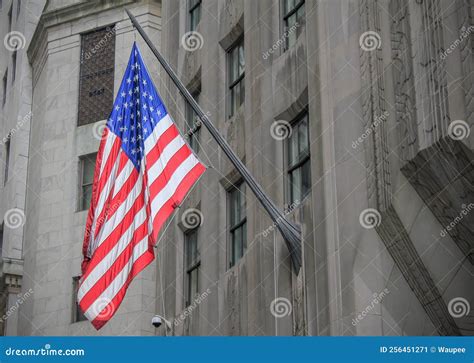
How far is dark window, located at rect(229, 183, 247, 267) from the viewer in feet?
85.8

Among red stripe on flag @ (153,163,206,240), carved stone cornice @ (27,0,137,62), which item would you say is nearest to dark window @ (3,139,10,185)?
carved stone cornice @ (27,0,137,62)

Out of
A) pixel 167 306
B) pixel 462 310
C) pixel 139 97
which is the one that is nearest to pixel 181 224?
pixel 167 306

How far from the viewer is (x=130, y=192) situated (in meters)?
20.8

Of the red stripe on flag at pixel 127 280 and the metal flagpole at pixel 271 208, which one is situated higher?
the metal flagpole at pixel 271 208

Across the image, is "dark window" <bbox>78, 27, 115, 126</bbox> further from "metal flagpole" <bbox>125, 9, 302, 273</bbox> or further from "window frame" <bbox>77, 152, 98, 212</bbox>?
"metal flagpole" <bbox>125, 9, 302, 273</bbox>

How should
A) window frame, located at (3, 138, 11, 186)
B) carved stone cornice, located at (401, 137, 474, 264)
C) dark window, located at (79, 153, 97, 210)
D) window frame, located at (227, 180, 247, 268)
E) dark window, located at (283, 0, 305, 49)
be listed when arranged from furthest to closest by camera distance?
window frame, located at (3, 138, 11, 186), dark window, located at (79, 153, 97, 210), window frame, located at (227, 180, 247, 268), dark window, located at (283, 0, 305, 49), carved stone cornice, located at (401, 137, 474, 264)

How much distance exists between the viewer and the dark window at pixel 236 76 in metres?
27.8

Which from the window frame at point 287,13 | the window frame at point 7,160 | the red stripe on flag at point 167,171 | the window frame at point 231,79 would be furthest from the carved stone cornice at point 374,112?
the window frame at point 7,160

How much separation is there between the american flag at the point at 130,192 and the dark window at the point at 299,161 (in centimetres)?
318

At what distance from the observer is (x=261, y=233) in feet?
78.5

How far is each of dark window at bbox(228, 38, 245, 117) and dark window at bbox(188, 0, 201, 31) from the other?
11.8 feet

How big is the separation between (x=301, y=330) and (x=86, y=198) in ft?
65.1

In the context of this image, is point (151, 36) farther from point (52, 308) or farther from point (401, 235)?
point (401, 235)

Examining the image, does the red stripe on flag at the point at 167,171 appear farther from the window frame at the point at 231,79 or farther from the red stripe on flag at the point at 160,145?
the window frame at the point at 231,79
